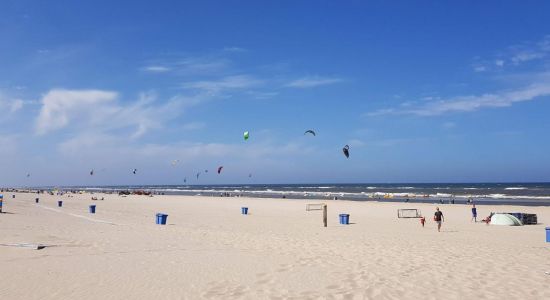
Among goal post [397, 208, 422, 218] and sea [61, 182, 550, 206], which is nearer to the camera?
goal post [397, 208, 422, 218]

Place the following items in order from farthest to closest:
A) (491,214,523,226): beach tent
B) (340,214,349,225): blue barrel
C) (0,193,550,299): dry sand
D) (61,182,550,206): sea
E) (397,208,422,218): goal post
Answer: (61,182,550,206): sea → (397,208,422,218): goal post → (340,214,349,225): blue barrel → (491,214,523,226): beach tent → (0,193,550,299): dry sand

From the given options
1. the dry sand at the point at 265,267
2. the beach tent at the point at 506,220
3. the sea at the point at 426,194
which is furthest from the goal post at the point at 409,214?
the sea at the point at 426,194

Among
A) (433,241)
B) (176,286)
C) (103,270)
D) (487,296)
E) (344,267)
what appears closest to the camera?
(487,296)

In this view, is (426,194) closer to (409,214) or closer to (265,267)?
(409,214)

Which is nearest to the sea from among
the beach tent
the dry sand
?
the beach tent

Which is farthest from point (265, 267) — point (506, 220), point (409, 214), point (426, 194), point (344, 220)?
point (426, 194)

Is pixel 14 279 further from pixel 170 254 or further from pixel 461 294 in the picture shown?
pixel 461 294

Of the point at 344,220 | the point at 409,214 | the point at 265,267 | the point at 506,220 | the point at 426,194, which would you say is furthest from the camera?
the point at 426,194

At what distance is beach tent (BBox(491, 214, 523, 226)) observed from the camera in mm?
22188

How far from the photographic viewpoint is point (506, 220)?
22.3 metres

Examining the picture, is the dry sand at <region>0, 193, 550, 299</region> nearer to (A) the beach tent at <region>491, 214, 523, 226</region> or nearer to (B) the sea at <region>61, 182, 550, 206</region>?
(A) the beach tent at <region>491, 214, 523, 226</region>

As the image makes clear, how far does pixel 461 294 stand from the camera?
24.6 ft

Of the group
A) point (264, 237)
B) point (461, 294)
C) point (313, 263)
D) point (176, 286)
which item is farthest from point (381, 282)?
point (264, 237)

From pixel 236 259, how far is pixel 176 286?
10.1ft
